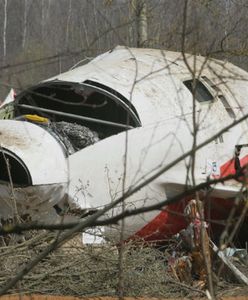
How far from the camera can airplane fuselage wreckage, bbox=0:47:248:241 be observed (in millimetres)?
6383

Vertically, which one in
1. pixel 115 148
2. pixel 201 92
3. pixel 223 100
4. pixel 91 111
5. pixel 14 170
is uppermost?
pixel 201 92

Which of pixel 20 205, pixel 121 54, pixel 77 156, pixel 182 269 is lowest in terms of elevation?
pixel 182 269

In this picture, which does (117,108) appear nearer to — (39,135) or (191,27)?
(39,135)

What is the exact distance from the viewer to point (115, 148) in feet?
22.2

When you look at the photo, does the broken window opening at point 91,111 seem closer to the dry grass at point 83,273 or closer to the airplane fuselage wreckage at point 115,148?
the airplane fuselage wreckage at point 115,148

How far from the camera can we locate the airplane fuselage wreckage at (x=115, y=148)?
6.38m

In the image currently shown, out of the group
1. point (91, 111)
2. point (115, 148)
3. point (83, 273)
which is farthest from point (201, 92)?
point (83, 273)

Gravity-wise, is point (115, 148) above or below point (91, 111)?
below

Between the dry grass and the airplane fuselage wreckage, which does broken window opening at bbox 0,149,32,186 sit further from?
the dry grass

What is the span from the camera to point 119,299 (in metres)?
5.34

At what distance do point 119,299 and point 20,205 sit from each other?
5.28 ft

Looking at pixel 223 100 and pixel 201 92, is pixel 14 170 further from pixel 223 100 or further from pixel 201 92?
pixel 223 100

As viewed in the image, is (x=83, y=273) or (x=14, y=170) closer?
(x=83, y=273)

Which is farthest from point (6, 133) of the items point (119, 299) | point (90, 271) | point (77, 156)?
point (119, 299)
